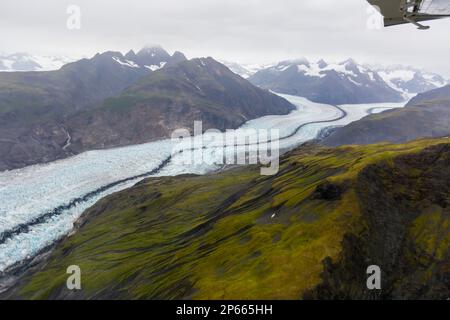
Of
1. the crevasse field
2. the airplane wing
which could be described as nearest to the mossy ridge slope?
the crevasse field

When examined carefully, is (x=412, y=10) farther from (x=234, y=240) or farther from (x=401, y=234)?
(x=234, y=240)

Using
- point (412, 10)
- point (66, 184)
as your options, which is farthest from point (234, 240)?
point (66, 184)

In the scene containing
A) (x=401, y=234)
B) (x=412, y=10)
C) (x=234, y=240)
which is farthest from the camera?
(x=234, y=240)

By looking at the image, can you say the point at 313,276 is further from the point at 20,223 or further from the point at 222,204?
the point at 20,223

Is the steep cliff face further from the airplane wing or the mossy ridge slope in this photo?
the airplane wing

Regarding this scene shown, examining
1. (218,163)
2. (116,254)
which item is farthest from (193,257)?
(218,163)
